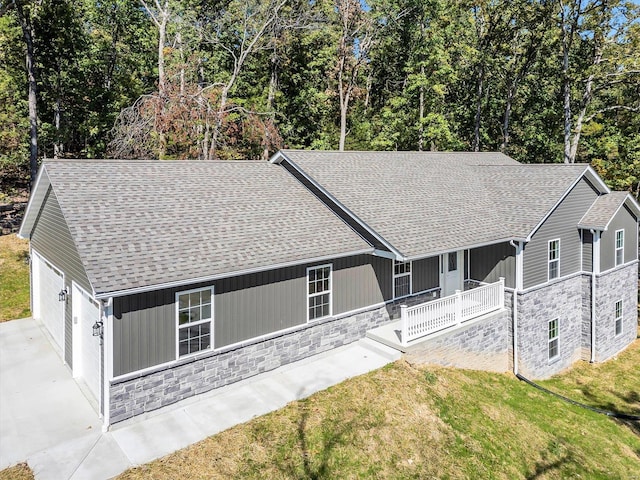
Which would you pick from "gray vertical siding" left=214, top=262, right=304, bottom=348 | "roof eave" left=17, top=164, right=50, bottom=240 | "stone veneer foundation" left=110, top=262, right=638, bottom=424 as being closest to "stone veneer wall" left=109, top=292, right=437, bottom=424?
"stone veneer foundation" left=110, top=262, right=638, bottom=424

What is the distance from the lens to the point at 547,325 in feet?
53.9

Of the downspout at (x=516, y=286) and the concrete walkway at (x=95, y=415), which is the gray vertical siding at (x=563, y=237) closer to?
the downspout at (x=516, y=286)

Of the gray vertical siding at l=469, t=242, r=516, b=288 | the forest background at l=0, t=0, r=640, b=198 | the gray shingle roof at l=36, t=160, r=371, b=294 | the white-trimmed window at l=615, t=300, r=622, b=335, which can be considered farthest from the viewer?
the forest background at l=0, t=0, r=640, b=198

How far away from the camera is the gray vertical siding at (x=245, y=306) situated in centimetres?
906

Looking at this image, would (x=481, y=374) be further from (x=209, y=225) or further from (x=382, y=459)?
(x=209, y=225)

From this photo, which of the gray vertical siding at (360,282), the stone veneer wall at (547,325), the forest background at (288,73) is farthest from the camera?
the forest background at (288,73)

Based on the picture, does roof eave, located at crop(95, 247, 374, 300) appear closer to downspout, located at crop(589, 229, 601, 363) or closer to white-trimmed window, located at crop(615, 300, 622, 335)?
downspout, located at crop(589, 229, 601, 363)

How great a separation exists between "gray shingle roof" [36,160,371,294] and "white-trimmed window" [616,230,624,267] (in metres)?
12.4

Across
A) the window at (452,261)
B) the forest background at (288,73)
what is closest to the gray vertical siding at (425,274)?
the window at (452,261)

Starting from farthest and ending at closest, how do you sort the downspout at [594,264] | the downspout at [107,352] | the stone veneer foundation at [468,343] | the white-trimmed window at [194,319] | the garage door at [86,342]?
the downspout at [594,264] → the garage door at [86,342] → the white-trimmed window at [194,319] → the stone veneer foundation at [468,343] → the downspout at [107,352]

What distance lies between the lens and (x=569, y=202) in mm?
16844

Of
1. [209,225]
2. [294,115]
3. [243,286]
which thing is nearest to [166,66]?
[294,115]

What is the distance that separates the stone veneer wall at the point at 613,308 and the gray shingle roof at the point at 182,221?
11334 millimetres

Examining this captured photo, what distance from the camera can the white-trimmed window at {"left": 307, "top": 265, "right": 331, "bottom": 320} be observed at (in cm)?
1213
